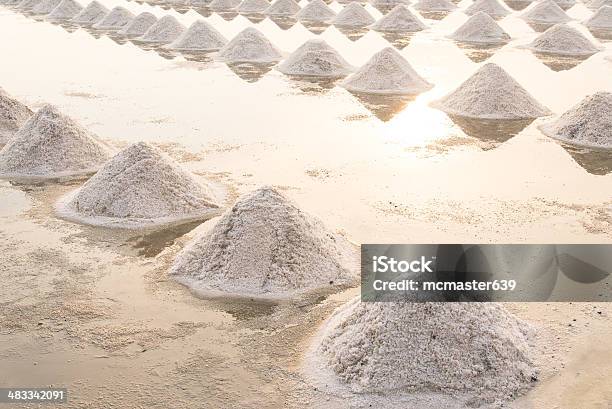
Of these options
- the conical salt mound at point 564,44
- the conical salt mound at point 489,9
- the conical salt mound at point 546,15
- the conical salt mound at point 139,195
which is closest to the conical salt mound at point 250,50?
the conical salt mound at point 564,44

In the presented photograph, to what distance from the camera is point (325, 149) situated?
743 cm

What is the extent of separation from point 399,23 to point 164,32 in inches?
225

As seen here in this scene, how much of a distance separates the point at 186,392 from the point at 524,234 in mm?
3080

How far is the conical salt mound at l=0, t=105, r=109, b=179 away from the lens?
22.3 feet

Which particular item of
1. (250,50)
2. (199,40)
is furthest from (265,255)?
(199,40)

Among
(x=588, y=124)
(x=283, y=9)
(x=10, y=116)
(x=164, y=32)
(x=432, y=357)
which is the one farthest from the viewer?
(x=283, y=9)

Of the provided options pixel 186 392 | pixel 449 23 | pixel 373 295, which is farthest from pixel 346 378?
pixel 449 23

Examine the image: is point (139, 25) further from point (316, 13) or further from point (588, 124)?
point (588, 124)

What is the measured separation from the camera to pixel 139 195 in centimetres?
570

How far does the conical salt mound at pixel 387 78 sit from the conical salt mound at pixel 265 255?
225 inches

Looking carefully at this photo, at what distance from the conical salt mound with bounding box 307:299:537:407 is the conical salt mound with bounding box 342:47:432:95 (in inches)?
274

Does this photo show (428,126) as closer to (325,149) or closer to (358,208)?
(325,149)

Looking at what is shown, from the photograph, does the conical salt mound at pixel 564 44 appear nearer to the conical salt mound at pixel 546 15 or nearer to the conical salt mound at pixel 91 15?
the conical salt mound at pixel 546 15

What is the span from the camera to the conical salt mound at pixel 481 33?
1445 centimetres
